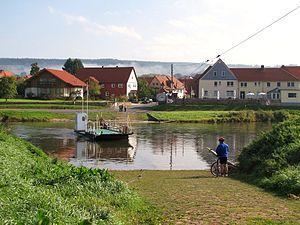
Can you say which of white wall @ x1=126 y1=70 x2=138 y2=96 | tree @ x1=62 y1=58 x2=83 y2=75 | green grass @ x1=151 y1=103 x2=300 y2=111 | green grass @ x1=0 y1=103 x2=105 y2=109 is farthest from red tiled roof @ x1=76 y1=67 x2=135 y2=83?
tree @ x1=62 y1=58 x2=83 y2=75

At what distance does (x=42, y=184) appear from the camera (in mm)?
9719

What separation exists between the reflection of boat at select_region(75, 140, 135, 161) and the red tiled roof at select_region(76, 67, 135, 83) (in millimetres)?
58635

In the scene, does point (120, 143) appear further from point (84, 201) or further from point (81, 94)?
point (81, 94)

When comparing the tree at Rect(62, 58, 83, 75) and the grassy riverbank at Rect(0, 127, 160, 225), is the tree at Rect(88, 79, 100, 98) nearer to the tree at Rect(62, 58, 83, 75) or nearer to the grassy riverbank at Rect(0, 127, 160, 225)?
the tree at Rect(62, 58, 83, 75)

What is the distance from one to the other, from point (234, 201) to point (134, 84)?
9082cm

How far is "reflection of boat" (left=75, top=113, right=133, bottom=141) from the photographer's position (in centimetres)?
3684

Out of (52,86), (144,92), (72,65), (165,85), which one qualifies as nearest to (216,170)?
(52,86)

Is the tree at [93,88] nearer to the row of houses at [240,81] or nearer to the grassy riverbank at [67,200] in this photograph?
the row of houses at [240,81]

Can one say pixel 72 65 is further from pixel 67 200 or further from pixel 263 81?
pixel 67 200

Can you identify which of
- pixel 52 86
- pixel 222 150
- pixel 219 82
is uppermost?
pixel 219 82

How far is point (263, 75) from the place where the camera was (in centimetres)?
8831

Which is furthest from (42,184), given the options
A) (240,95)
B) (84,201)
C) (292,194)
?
(240,95)

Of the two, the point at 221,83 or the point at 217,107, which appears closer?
the point at 217,107

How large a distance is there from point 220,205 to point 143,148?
74.0 feet
